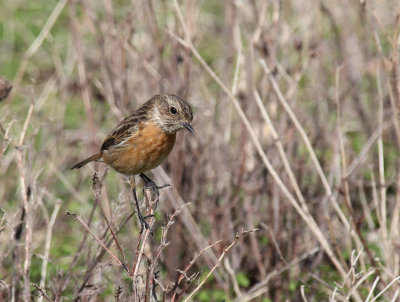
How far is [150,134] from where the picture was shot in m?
4.40

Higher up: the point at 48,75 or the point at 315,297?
the point at 48,75

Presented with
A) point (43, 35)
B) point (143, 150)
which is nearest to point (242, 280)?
point (143, 150)

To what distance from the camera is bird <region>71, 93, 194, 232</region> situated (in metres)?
4.36

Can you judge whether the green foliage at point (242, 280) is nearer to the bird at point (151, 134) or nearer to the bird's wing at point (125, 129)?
the bird at point (151, 134)

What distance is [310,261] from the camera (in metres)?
5.28

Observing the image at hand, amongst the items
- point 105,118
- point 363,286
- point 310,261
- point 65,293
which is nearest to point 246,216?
point 310,261

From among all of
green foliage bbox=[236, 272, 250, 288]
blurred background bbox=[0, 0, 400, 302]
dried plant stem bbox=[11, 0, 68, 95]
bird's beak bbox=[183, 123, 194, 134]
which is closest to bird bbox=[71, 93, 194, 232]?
bird's beak bbox=[183, 123, 194, 134]

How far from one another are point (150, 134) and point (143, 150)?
4.4 inches

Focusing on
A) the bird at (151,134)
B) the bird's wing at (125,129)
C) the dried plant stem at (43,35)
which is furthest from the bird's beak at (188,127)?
the dried plant stem at (43,35)

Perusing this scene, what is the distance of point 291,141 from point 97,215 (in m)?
1.81

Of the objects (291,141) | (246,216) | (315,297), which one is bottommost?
(315,297)

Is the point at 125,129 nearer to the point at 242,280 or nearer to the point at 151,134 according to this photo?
the point at 151,134

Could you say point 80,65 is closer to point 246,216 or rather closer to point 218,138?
point 218,138

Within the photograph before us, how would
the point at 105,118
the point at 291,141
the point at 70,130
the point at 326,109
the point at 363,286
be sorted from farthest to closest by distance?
the point at 70,130 < the point at 105,118 < the point at 326,109 < the point at 291,141 < the point at 363,286
